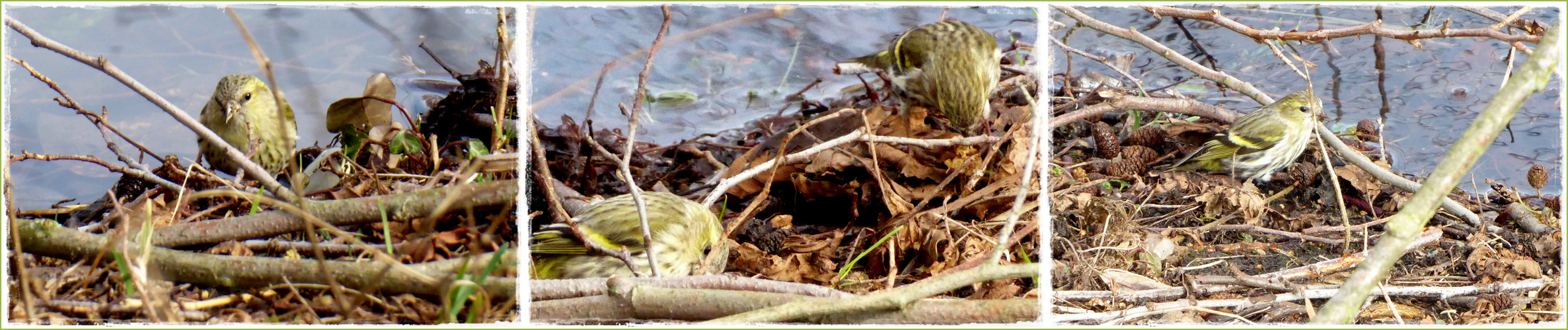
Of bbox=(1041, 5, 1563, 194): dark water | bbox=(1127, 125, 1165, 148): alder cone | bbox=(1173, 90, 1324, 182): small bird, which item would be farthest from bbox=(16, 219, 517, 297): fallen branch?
bbox=(1173, 90, 1324, 182): small bird

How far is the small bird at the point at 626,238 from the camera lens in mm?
865

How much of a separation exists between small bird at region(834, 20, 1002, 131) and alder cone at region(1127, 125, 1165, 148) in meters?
0.37

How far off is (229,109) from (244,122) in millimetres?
122

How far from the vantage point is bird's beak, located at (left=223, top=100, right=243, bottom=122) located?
1.01 m

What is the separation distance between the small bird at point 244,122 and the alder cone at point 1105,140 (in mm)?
1052

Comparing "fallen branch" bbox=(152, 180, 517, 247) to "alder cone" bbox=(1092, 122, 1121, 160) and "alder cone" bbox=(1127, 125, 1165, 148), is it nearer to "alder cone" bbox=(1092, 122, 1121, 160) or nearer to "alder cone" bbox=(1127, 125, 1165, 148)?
"alder cone" bbox=(1092, 122, 1121, 160)

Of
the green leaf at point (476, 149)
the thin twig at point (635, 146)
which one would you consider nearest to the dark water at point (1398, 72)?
the thin twig at point (635, 146)

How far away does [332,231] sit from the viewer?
800 millimetres

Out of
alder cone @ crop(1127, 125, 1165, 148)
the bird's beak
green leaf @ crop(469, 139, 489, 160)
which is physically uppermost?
the bird's beak

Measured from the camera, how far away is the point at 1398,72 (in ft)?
4.01

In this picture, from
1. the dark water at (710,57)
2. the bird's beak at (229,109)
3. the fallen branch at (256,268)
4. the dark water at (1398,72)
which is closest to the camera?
the fallen branch at (256,268)

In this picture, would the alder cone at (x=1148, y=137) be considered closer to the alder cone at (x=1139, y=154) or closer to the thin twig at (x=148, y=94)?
the alder cone at (x=1139, y=154)

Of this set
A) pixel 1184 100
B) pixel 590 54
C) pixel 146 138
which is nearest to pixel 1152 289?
pixel 1184 100

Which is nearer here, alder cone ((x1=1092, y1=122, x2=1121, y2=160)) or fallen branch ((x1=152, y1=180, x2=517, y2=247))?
fallen branch ((x1=152, y1=180, x2=517, y2=247))
